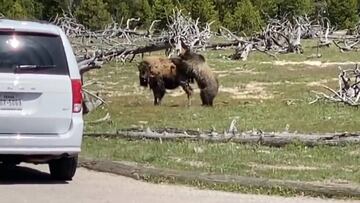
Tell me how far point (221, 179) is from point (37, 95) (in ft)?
7.54

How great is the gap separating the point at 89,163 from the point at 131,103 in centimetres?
1032

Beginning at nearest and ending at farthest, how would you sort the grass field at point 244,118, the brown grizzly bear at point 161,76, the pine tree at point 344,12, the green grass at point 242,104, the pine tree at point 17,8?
the grass field at point 244,118 → the green grass at point 242,104 → the brown grizzly bear at point 161,76 → the pine tree at point 17,8 → the pine tree at point 344,12

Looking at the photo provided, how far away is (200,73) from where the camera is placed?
72.2 feet

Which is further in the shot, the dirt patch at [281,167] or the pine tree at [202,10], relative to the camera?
the pine tree at [202,10]

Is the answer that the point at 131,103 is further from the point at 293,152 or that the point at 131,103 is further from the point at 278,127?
the point at 293,152

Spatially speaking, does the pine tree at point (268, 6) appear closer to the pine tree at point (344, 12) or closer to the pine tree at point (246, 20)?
the pine tree at point (344, 12)

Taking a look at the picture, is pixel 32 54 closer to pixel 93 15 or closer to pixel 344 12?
pixel 93 15

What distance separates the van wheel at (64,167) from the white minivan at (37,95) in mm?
310

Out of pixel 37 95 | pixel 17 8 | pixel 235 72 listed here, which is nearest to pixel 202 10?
pixel 17 8

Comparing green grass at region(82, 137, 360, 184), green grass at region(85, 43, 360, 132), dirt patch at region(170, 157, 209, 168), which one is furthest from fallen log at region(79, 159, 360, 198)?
green grass at region(85, 43, 360, 132)

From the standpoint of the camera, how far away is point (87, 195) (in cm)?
1041

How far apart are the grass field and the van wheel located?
48.5 inches

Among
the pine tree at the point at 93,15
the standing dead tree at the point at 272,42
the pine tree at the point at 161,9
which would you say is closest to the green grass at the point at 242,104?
the standing dead tree at the point at 272,42

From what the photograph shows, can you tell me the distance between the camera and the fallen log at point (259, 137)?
1340 cm
